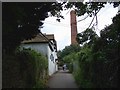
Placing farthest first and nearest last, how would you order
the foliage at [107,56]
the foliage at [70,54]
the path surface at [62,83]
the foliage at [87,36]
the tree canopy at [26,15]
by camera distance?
the foliage at [70,54] < the path surface at [62,83] < the foliage at [87,36] < the foliage at [107,56] < the tree canopy at [26,15]

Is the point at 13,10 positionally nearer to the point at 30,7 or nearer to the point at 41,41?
the point at 30,7

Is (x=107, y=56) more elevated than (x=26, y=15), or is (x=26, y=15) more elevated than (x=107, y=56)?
(x=26, y=15)

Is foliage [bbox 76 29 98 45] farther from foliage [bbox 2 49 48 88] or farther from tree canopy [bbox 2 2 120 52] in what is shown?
foliage [bbox 2 49 48 88]

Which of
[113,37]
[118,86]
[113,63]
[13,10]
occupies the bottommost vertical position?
[118,86]

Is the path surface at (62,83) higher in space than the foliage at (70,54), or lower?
lower

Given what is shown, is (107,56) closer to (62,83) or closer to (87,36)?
(87,36)

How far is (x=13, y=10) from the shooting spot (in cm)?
1249

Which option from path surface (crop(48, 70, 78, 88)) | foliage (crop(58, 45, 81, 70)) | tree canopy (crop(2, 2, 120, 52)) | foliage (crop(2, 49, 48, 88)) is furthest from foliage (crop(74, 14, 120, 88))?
foliage (crop(58, 45, 81, 70))

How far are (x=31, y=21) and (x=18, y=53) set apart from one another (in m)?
2.39

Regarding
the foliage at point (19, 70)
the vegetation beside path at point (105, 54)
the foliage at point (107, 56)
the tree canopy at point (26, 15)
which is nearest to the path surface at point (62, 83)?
the foliage at point (19, 70)

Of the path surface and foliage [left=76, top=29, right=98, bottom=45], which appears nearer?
foliage [left=76, top=29, right=98, bottom=45]

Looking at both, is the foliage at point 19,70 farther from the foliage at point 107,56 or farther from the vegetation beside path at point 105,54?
the foliage at point 107,56

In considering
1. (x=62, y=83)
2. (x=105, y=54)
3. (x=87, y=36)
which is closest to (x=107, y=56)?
(x=105, y=54)

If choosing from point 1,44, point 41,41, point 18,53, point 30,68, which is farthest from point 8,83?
point 41,41
